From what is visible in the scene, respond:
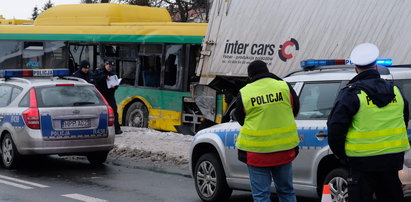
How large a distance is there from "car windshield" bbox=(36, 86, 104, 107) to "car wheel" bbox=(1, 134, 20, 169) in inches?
31.4

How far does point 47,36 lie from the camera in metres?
21.8

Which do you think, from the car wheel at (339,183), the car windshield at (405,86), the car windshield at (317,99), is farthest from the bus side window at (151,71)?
the car windshield at (405,86)

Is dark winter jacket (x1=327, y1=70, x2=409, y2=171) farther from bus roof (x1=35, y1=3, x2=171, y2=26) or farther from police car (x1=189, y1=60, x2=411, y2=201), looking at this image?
bus roof (x1=35, y1=3, x2=171, y2=26)

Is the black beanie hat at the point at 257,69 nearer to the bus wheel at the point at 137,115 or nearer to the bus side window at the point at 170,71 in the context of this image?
the bus side window at the point at 170,71

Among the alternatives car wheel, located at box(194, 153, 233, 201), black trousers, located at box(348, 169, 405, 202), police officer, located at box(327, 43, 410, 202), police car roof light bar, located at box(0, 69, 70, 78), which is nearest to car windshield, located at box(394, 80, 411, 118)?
police officer, located at box(327, 43, 410, 202)

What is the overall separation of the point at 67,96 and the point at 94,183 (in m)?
2.06

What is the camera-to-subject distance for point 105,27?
20.6 m

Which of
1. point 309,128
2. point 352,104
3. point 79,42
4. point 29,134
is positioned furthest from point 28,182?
point 79,42

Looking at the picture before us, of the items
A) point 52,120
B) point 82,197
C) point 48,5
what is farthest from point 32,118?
point 48,5

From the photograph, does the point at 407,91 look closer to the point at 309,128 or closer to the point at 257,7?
the point at 309,128

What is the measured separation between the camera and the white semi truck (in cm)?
1279

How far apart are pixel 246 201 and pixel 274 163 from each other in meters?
2.73

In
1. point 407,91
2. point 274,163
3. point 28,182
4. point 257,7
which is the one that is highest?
point 257,7

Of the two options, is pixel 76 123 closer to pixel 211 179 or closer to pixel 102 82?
pixel 211 179
